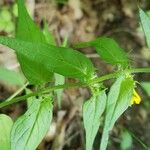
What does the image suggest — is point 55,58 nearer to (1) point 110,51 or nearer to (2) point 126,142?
Result: (1) point 110,51

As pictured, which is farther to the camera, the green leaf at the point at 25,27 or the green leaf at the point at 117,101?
the green leaf at the point at 25,27

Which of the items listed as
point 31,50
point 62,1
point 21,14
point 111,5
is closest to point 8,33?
point 62,1

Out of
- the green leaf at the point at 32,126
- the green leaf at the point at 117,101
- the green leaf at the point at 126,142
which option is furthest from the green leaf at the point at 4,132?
the green leaf at the point at 126,142

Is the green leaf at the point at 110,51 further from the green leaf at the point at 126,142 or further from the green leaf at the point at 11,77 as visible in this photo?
the green leaf at the point at 126,142

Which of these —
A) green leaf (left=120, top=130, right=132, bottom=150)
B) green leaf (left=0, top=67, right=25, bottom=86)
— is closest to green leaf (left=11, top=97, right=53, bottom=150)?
green leaf (left=0, top=67, right=25, bottom=86)

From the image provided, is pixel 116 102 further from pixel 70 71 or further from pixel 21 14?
pixel 21 14

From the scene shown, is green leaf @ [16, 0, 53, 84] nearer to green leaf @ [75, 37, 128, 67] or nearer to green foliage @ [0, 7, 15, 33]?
green leaf @ [75, 37, 128, 67]
